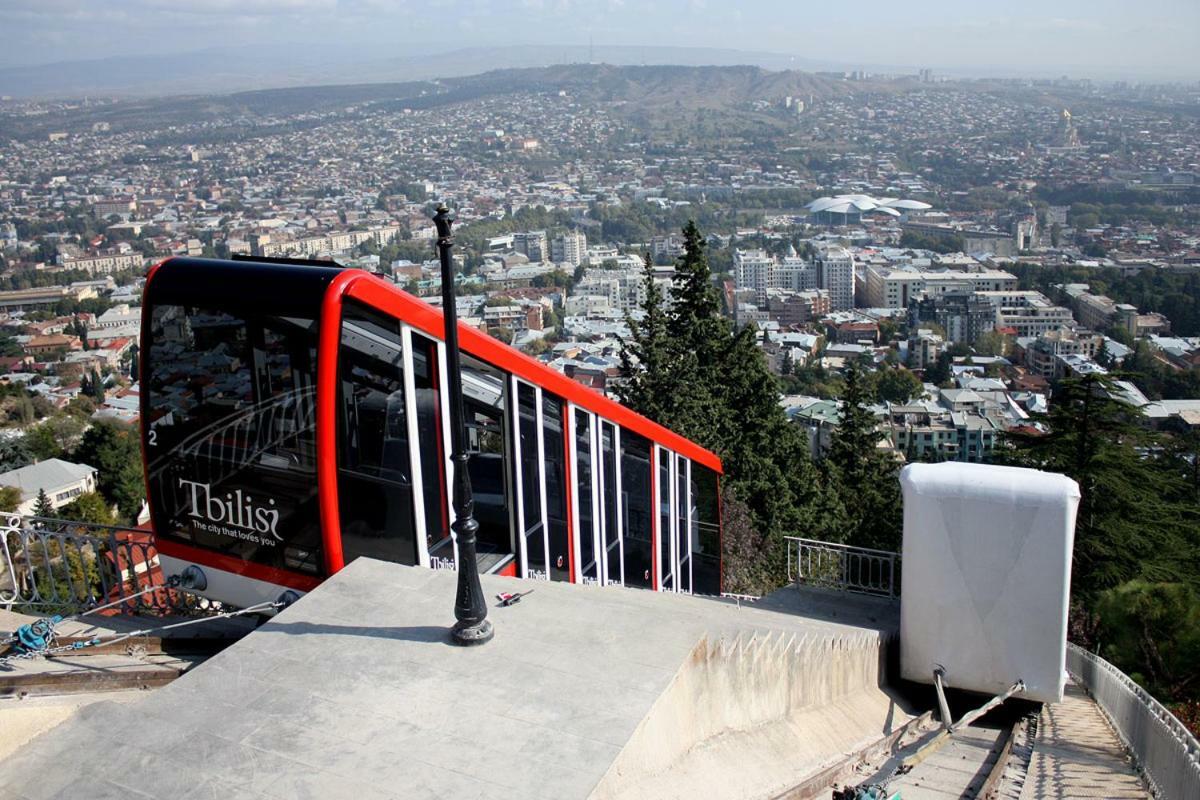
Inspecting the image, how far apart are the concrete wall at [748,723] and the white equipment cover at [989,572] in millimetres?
560

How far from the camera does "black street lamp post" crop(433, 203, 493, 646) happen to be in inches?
148

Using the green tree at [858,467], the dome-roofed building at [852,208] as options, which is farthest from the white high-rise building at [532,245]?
the green tree at [858,467]

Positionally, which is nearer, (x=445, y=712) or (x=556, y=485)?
(x=445, y=712)

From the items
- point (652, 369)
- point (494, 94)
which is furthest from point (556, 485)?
point (494, 94)

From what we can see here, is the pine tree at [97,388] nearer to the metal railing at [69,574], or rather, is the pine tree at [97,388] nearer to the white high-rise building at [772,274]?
the metal railing at [69,574]

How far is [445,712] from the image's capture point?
337cm

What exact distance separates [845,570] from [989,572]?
2228 millimetres

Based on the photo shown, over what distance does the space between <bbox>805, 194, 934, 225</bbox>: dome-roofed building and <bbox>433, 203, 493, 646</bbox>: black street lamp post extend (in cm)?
9679

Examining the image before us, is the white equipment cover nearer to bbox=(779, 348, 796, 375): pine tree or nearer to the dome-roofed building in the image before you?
bbox=(779, 348, 796, 375): pine tree

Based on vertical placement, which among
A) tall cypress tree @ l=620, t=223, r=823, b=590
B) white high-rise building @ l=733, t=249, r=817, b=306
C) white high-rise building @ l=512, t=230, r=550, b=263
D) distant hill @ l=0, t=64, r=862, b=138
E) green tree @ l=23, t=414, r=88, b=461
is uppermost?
distant hill @ l=0, t=64, r=862, b=138

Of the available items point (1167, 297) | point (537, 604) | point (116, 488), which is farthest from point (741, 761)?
point (1167, 297)

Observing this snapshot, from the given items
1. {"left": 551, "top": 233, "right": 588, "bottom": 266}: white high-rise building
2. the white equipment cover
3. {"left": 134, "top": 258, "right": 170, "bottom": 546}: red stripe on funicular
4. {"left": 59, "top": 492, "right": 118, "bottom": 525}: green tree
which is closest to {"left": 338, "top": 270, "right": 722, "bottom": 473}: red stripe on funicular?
{"left": 134, "top": 258, "right": 170, "bottom": 546}: red stripe on funicular

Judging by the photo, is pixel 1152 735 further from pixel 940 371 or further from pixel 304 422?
pixel 940 371

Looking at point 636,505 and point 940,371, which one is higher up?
point 636,505
